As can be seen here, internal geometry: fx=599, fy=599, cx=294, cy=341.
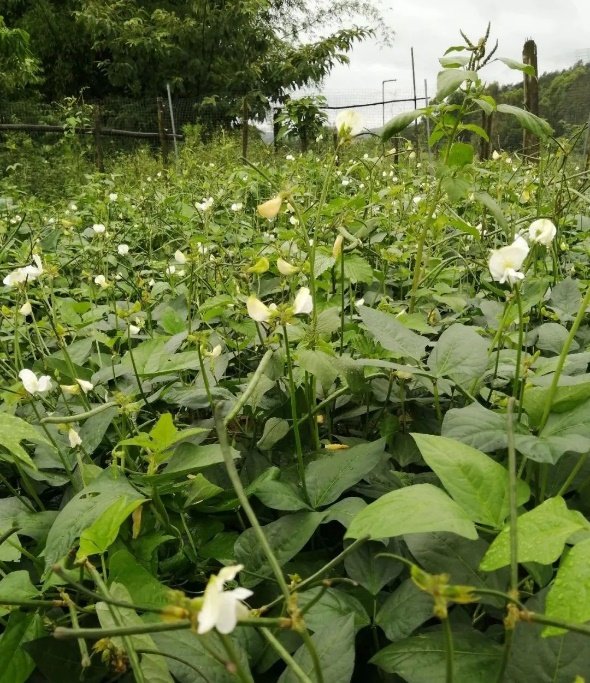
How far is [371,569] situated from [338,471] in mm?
139

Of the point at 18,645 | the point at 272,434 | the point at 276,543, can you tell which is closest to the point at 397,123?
the point at 272,434

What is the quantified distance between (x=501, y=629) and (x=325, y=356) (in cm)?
37

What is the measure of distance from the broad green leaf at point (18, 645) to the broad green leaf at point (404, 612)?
1.16ft

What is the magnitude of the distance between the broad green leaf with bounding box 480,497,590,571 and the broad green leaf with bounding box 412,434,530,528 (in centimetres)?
5

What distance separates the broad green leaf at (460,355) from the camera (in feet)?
2.66

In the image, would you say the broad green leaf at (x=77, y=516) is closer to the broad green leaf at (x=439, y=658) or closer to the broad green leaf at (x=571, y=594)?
the broad green leaf at (x=439, y=658)

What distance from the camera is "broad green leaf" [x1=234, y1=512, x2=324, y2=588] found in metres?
0.67

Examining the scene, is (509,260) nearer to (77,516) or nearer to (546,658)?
(546,658)

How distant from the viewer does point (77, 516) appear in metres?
0.69

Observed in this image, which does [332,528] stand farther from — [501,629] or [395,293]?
[395,293]

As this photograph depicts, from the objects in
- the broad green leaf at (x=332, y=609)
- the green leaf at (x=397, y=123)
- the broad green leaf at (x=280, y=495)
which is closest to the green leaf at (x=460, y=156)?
the green leaf at (x=397, y=123)

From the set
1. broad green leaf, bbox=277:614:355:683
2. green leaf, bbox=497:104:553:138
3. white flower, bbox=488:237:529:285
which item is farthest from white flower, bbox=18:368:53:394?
green leaf, bbox=497:104:553:138

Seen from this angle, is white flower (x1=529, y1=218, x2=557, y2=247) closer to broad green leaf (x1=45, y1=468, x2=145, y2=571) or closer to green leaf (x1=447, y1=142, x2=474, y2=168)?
green leaf (x1=447, y1=142, x2=474, y2=168)

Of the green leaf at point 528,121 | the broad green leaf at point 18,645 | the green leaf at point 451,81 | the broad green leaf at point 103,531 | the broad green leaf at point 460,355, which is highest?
the green leaf at point 451,81
